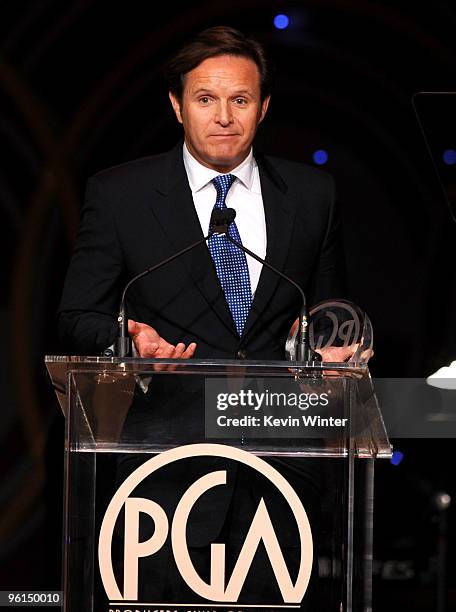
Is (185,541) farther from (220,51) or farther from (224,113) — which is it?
(220,51)

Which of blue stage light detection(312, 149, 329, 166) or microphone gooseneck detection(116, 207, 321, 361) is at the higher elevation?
blue stage light detection(312, 149, 329, 166)

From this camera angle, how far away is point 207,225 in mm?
3320

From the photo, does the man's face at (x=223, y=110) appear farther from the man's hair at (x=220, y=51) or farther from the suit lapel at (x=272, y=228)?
the suit lapel at (x=272, y=228)

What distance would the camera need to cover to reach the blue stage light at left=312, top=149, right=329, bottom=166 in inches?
150

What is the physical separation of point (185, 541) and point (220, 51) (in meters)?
1.59

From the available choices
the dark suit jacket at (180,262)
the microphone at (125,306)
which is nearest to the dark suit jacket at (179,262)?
the dark suit jacket at (180,262)

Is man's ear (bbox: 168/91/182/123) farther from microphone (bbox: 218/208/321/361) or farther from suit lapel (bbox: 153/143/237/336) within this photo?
microphone (bbox: 218/208/321/361)

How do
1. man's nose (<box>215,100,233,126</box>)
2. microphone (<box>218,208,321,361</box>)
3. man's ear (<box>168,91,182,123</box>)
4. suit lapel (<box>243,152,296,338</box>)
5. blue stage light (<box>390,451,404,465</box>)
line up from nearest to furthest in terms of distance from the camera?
microphone (<box>218,208,321,361</box>), suit lapel (<box>243,152,296,338</box>), man's nose (<box>215,100,233,126</box>), man's ear (<box>168,91,182,123</box>), blue stage light (<box>390,451,404,465</box>)

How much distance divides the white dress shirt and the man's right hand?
745 millimetres

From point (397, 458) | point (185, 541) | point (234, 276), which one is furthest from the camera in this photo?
point (397, 458)

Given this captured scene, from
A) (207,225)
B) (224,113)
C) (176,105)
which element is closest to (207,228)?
(207,225)


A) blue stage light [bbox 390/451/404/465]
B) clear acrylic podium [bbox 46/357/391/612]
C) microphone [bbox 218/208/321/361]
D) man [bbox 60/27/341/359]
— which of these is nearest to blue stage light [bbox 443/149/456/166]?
man [bbox 60/27/341/359]

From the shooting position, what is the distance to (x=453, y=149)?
10.8ft

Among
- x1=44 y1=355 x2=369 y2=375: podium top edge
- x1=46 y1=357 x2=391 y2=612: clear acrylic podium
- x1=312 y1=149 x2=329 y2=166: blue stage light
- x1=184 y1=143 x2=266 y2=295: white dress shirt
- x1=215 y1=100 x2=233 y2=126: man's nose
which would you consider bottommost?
x1=46 y1=357 x2=391 y2=612: clear acrylic podium
